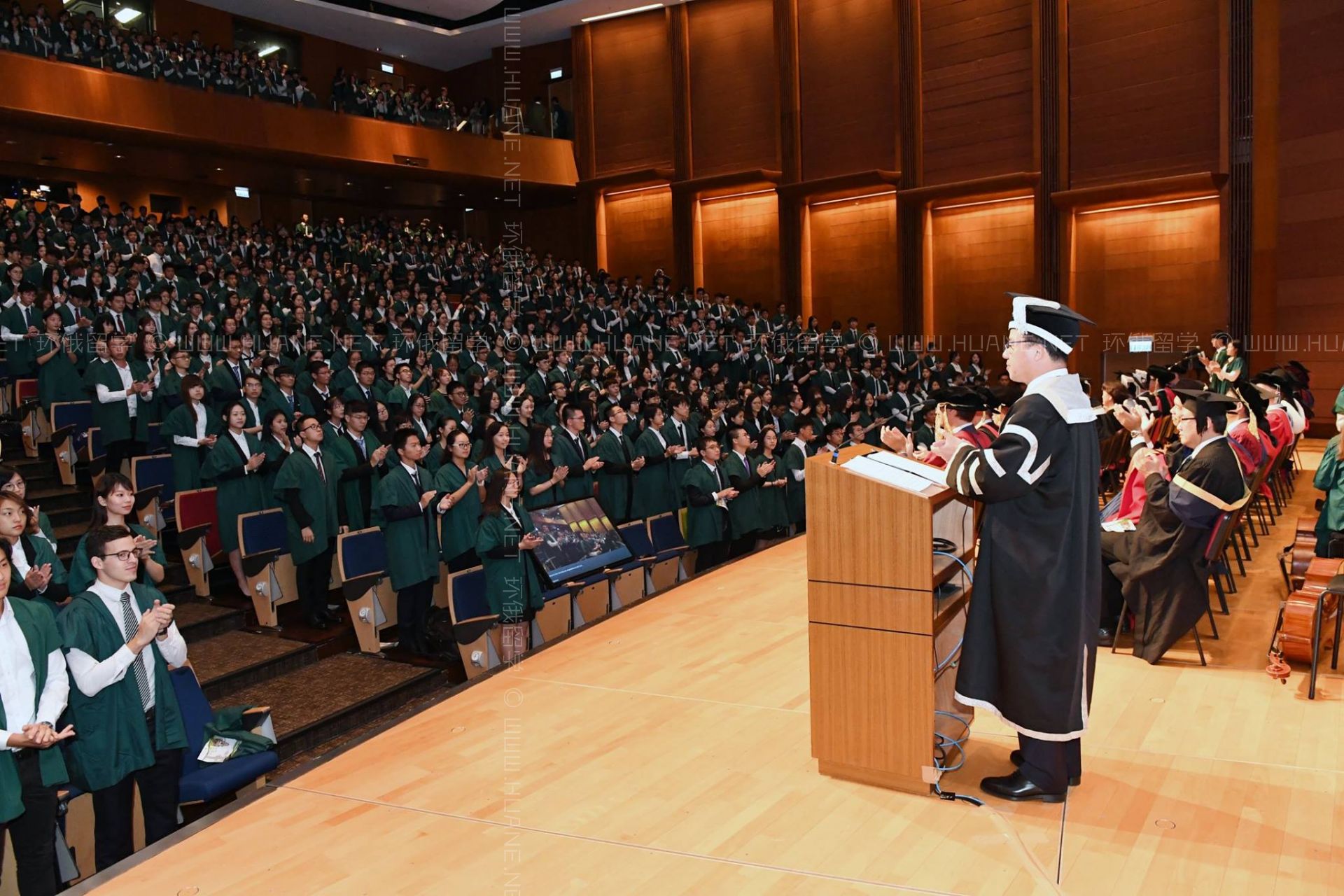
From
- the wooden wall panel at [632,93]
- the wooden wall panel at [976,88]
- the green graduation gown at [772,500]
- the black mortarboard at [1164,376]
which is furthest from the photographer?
the wooden wall panel at [632,93]

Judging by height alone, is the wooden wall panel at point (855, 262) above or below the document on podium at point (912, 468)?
above

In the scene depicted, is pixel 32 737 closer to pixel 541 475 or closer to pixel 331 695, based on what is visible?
pixel 331 695

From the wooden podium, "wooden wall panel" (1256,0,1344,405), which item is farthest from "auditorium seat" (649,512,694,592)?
"wooden wall panel" (1256,0,1344,405)

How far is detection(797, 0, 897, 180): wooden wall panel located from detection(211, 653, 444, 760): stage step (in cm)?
1249

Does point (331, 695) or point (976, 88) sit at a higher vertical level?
point (976, 88)

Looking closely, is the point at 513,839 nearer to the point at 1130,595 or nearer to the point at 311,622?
the point at 1130,595

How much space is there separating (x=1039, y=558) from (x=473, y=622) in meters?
2.90

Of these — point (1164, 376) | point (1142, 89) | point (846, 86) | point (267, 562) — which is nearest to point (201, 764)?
point (267, 562)

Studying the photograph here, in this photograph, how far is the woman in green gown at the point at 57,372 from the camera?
22.8ft

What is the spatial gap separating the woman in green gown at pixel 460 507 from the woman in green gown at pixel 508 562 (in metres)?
0.39

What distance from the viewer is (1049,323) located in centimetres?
278

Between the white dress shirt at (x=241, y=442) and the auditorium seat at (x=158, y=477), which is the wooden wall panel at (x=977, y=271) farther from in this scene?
the auditorium seat at (x=158, y=477)

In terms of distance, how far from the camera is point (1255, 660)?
412 cm

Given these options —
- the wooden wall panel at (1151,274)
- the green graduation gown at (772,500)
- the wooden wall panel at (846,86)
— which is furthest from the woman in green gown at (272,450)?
the wooden wall panel at (846,86)
